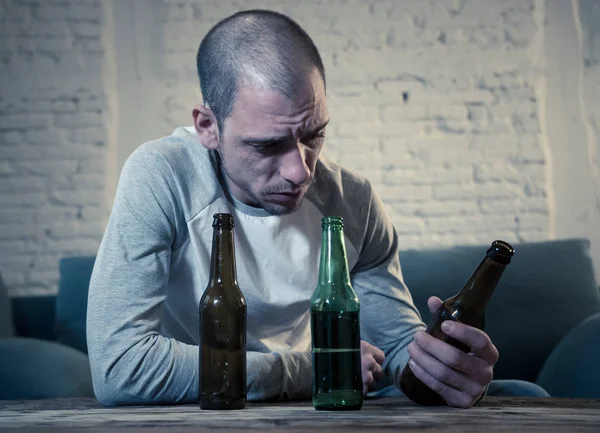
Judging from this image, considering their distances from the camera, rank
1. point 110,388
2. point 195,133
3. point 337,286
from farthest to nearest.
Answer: point 195,133, point 110,388, point 337,286

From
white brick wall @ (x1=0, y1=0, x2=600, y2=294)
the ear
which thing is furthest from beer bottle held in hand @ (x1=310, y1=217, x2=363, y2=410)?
white brick wall @ (x1=0, y1=0, x2=600, y2=294)

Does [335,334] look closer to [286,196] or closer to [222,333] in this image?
[222,333]

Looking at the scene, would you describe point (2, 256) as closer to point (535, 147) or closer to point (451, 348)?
point (535, 147)

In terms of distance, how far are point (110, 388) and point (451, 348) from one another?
0.54m

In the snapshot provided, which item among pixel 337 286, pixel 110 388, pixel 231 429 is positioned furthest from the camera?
pixel 110 388

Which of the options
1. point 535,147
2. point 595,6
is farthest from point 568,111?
point 595,6

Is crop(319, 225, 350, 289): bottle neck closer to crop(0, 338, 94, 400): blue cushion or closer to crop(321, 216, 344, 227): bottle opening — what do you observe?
crop(321, 216, 344, 227): bottle opening

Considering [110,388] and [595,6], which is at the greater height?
[595,6]

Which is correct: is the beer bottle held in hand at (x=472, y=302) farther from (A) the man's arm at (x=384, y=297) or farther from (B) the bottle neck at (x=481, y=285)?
(A) the man's arm at (x=384, y=297)

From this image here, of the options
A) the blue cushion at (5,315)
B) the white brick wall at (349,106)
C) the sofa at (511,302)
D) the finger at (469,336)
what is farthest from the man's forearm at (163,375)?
the white brick wall at (349,106)

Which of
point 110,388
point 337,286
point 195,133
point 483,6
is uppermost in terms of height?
point 483,6

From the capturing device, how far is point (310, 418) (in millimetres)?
872

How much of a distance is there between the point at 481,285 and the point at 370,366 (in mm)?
279

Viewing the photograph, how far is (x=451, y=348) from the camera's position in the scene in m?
1.05
